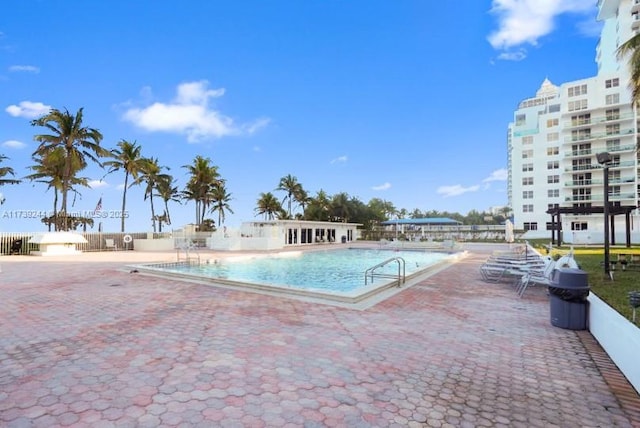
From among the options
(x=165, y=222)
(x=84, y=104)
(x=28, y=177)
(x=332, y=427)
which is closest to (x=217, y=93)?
(x=84, y=104)

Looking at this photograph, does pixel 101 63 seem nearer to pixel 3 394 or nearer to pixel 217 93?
pixel 217 93

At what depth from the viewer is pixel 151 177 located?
1257 inches

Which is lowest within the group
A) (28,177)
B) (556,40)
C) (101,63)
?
(28,177)

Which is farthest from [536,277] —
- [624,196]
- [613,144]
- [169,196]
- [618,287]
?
[613,144]

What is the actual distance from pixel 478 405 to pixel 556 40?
3297 centimetres

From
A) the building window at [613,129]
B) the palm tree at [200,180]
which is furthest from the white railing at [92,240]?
the building window at [613,129]

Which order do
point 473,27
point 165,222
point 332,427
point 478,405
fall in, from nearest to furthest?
point 332,427 < point 478,405 < point 473,27 < point 165,222

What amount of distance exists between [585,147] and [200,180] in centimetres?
4948

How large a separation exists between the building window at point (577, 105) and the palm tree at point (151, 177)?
169 feet

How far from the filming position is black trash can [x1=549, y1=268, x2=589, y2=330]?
5.16m

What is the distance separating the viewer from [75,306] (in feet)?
21.8

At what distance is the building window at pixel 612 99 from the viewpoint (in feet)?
142

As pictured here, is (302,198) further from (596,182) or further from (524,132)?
(596,182)

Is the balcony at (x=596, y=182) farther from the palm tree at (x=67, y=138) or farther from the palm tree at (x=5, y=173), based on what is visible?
the palm tree at (x=5, y=173)
